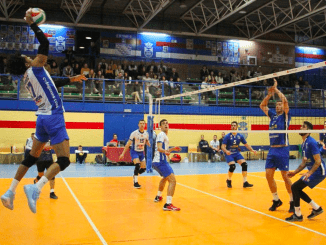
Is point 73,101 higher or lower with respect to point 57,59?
lower

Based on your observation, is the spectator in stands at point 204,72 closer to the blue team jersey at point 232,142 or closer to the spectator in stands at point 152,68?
the spectator in stands at point 152,68

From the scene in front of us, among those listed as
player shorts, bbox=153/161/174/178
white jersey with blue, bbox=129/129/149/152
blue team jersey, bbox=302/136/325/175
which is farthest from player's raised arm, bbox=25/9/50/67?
white jersey with blue, bbox=129/129/149/152

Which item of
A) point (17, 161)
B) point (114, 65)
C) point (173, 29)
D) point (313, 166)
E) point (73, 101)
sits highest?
point (173, 29)

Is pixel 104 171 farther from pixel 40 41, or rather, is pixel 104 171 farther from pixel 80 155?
pixel 40 41

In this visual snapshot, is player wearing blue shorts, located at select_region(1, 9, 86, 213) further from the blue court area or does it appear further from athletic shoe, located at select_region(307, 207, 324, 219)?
the blue court area

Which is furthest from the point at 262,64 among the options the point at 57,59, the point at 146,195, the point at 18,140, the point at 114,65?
the point at 146,195

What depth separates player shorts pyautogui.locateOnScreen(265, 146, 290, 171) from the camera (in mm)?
7153

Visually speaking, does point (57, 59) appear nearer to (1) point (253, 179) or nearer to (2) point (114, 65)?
(2) point (114, 65)

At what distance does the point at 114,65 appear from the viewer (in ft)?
76.2

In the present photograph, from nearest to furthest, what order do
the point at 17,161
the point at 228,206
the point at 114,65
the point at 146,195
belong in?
1. the point at 228,206
2. the point at 146,195
3. the point at 17,161
4. the point at 114,65

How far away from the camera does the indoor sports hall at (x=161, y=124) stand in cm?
545

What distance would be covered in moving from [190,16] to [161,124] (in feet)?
65.0

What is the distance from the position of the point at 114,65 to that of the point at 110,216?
58.1 ft

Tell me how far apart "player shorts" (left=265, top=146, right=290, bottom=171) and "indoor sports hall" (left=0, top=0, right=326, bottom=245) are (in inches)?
1.1
